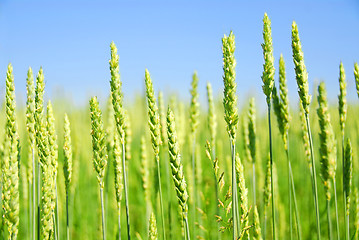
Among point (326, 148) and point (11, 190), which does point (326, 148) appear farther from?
point (11, 190)

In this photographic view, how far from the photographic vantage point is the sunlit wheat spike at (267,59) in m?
1.37

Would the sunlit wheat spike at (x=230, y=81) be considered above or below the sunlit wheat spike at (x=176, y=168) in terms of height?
above

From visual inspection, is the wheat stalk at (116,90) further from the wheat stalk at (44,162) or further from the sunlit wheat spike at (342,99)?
the sunlit wheat spike at (342,99)

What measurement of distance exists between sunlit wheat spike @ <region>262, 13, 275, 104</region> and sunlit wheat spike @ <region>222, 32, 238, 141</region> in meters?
→ 0.20

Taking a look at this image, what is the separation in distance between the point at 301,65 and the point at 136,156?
4.08 meters

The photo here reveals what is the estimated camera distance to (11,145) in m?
1.22

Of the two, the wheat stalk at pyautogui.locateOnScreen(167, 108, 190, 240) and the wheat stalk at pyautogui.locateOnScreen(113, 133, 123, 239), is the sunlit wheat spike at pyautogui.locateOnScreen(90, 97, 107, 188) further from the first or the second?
the wheat stalk at pyautogui.locateOnScreen(167, 108, 190, 240)

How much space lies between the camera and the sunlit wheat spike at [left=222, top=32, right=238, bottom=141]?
125cm

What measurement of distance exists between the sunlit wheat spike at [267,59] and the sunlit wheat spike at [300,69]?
0.33 feet

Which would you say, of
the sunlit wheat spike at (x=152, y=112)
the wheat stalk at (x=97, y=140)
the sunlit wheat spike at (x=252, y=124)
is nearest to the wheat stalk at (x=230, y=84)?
the sunlit wheat spike at (x=152, y=112)

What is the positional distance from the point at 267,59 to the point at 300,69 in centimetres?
15

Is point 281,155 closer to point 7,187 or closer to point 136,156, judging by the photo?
point 136,156

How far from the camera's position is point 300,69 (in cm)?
139

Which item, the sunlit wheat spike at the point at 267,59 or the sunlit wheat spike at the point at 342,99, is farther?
the sunlit wheat spike at the point at 342,99
